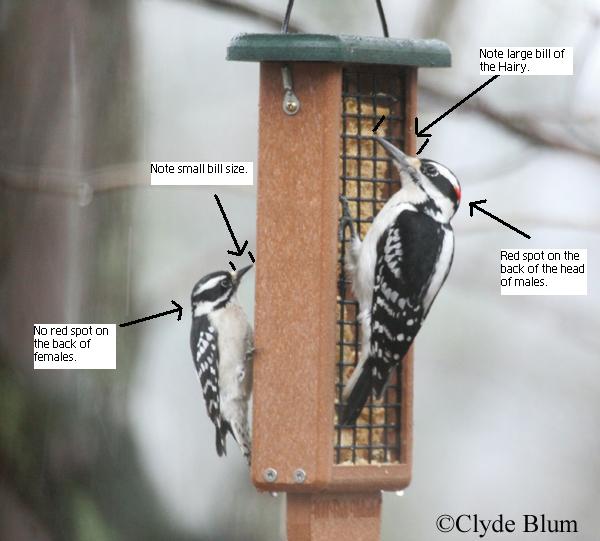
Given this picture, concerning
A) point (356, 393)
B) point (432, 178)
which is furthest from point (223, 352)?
point (432, 178)

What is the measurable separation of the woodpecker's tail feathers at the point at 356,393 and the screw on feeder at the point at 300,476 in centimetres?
20

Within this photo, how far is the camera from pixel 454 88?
18.7ft

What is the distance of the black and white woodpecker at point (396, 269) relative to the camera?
12.5 ft

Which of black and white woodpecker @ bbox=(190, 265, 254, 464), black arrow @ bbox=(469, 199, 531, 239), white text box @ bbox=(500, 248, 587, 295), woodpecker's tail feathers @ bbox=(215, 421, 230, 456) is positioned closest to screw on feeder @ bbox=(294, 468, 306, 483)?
black and white woodpecker @ bbox=(190, 265, 254, 464)

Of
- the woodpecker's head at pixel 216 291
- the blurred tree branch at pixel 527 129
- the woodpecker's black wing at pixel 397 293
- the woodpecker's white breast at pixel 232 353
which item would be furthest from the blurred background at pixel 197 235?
the woodpecker's black wing at pixel 397 293

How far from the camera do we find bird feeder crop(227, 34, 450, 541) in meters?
3.72

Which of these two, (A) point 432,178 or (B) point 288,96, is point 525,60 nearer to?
(A) point 432,178

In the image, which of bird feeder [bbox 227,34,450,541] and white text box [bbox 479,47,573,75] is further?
white text box [bbox 479,47,573,75]

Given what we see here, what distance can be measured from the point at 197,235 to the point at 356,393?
2.09 metres

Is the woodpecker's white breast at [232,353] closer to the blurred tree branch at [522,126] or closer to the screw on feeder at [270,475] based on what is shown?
the screw on feeder at [270,475]

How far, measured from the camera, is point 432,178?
12.8ft

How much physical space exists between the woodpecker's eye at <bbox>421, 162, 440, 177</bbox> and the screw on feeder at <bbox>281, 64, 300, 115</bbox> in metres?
→ 0.37

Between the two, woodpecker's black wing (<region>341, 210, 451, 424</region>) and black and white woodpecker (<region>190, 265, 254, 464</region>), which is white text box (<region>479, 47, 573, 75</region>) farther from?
woodpecker's black wing (<region>341, 210, 451, 424</region>)

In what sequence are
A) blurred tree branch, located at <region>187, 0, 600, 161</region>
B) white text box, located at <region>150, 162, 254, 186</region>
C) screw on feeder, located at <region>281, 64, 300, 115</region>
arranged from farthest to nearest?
blurred tree branch, located at <region>187, 0, 600, 161</region>
white text box, located at <region>150, 162, 254, 186</region>
screw on feeder, located at <region>281, 64, 300, 115</region>
